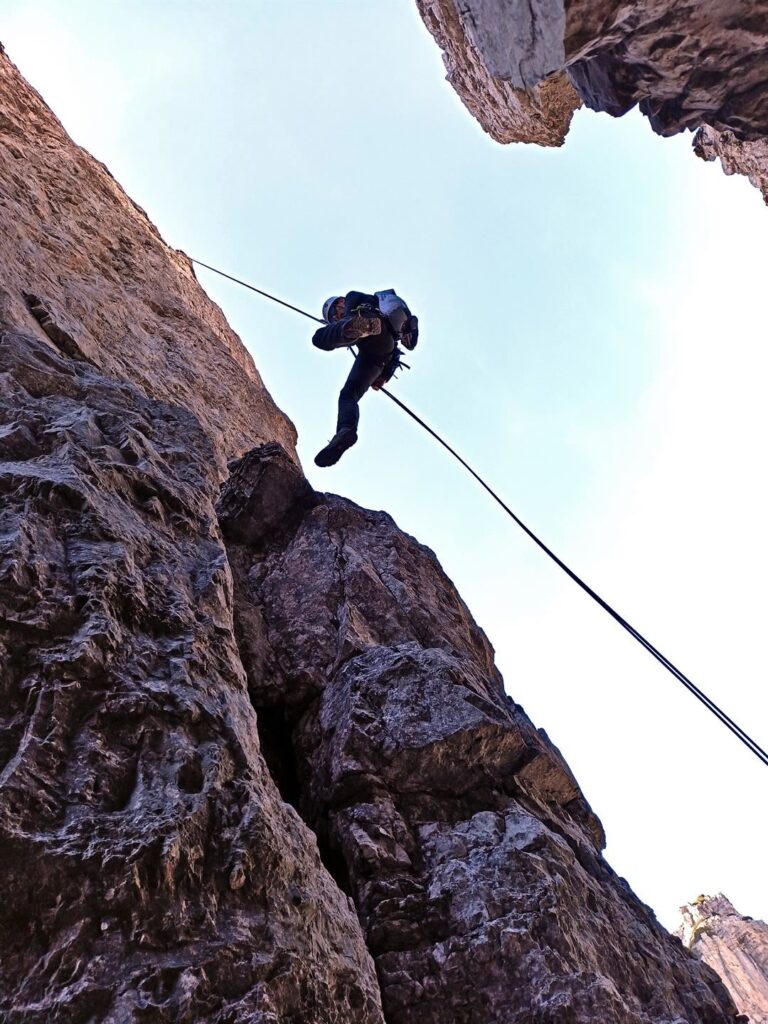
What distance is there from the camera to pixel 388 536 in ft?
21.7

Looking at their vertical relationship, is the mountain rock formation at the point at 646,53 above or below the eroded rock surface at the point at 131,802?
above

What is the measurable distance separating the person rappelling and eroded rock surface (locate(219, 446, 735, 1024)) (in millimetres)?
2131

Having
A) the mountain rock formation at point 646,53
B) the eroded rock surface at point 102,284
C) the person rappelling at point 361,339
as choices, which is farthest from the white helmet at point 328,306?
the mountain rock formation at point 646,53

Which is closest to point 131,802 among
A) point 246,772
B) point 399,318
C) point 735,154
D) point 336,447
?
point 246,772

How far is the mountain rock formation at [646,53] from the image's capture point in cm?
327

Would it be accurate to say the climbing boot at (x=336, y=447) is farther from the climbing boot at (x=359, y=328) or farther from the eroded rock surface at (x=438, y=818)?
the eroded rock surface at (x=438, y=818)

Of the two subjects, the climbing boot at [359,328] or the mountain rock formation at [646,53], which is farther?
the climbing boot at [359,328]

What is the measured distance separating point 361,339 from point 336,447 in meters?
1.18

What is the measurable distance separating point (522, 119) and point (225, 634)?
5.99 m

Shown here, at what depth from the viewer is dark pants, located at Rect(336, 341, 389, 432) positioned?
7844 millimetres

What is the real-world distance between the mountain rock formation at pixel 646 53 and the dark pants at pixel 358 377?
3681mm

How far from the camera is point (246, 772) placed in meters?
2.93

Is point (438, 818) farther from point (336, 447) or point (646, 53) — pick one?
point (336, 447)

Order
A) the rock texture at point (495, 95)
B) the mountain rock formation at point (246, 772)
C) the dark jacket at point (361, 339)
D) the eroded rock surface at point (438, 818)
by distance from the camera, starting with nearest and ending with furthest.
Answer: the mountain rock formation at point (246, 772)
the eroded rock surface at point (438, 818)
the rock texture at point (495, 95)
the dark jacket at point (361, 339)
